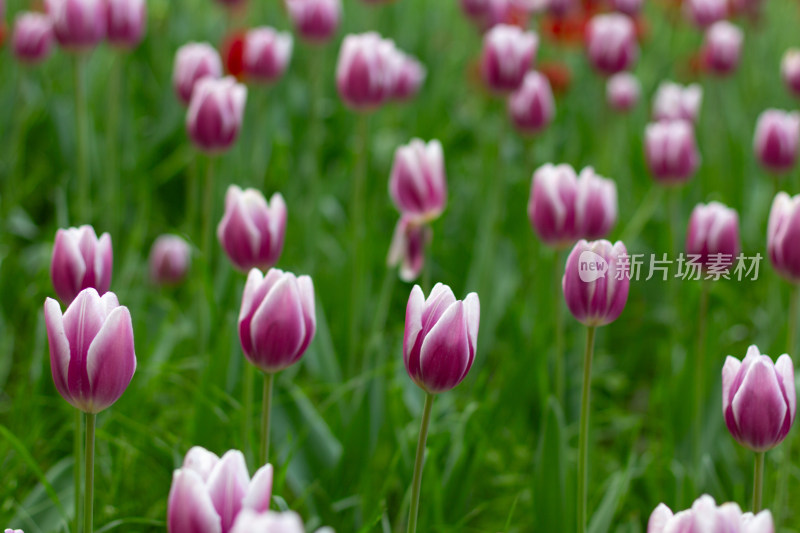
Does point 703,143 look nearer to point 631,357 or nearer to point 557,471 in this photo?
point 631,357

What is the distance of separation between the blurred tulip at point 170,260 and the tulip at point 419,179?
786mm

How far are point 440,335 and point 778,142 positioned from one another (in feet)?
5.59

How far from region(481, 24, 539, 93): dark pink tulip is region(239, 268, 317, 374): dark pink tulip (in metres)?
1.44

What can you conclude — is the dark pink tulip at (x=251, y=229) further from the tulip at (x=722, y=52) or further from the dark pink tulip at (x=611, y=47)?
the tulip at (x=722, y=52)

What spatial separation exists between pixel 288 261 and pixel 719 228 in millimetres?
1066

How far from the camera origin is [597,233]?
5.98ft

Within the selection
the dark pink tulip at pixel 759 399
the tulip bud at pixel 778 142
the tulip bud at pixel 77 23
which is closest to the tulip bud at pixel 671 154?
the tulip bud at pixel 778 142

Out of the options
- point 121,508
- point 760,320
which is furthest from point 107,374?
point 760,320

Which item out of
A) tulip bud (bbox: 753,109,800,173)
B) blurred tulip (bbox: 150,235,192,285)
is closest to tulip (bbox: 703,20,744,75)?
tulip bud (bbox: 753,109,800,173)

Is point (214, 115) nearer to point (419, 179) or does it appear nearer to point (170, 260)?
point (419, 179)

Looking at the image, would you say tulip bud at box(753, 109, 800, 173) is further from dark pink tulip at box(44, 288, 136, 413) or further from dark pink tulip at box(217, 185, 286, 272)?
dark pink tulip at box(44, 288, 136, 413)

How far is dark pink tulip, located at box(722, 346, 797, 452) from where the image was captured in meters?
1.16

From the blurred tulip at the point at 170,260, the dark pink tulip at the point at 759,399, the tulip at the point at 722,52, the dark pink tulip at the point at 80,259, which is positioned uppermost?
the tulip at the point at 722,52

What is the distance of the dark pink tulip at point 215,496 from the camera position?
0.79 m
